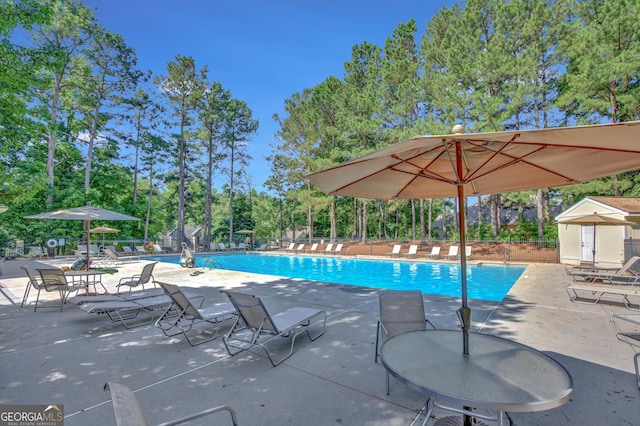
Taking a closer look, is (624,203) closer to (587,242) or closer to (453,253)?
(587,242)

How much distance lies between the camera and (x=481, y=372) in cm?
184

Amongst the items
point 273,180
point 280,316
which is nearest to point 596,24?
point 280,316

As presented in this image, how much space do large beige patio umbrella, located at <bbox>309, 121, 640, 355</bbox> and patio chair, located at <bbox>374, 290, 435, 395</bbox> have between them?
1.18 m

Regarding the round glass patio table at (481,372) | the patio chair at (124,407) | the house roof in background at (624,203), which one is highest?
the house roof in background at (624,203)

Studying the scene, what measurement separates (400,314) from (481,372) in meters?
1.58

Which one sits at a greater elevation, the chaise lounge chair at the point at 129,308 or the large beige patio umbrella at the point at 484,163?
the large beige patio umbrella at the point at 484,163

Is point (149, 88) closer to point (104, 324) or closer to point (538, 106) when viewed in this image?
point (104, 324)

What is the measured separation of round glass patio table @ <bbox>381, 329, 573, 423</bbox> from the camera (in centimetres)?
151

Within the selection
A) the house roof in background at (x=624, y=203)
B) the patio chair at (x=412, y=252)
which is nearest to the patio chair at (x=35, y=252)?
the patio chair at (x=412, y=252)

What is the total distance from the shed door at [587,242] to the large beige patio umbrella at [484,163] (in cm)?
1361

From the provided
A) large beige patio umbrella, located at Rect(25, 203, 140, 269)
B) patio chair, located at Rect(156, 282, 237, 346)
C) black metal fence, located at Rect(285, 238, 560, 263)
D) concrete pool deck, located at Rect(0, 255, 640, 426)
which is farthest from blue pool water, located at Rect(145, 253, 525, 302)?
large beige patio umbrella, located at Rect(25, 203, 140, 269)

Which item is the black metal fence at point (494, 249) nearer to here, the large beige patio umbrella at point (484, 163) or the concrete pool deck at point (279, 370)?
the concrete pool deck at point (279, 370)

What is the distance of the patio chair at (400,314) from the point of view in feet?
10.9

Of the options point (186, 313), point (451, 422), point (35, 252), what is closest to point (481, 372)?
point (451, 422)
